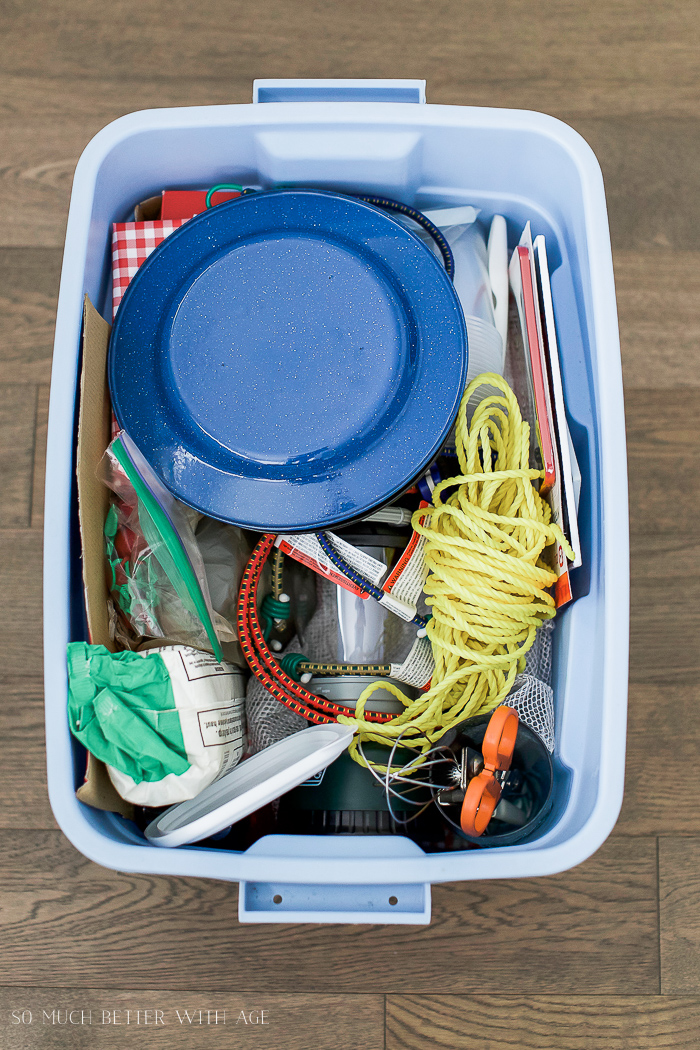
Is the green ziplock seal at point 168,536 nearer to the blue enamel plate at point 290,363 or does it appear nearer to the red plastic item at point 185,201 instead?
the blue enamel plate at point 290,363

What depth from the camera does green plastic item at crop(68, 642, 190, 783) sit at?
1.79 feet

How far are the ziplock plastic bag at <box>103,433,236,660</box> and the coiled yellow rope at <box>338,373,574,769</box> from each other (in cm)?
14

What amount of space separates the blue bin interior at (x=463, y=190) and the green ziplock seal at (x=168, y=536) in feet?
0.18

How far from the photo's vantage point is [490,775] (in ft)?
1.79

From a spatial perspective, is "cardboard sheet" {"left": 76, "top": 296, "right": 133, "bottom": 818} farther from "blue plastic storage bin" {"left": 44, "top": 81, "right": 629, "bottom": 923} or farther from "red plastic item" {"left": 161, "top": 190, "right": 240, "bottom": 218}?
"red plastic item" {"left": 161, "top": 190, "right": 240, "bottom": 218}

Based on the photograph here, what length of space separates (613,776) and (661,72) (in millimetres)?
908

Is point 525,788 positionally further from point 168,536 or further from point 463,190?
point 463,190

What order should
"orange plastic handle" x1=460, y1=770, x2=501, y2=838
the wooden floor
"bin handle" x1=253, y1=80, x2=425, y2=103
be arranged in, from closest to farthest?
1. "orange plastic handle" x1=460, y1=770, x2=501, y2=838
2. "bin handle" x1=253, y1=80, x2=425, y2=103
3. the wooden floor

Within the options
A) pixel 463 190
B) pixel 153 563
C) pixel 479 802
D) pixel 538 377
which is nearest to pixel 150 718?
pixel 153 563

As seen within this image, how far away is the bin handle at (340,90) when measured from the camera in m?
0.66

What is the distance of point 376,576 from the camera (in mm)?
623

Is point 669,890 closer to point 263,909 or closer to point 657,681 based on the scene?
point 657,681

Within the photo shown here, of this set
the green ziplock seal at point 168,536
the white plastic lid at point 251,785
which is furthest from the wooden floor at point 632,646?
the green ziplock seal at point 168,536

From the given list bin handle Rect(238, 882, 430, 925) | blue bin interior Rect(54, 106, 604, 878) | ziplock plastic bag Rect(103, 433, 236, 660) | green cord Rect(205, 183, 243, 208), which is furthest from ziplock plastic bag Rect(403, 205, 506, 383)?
bin handle Rect(238, 882, 430, 925)
